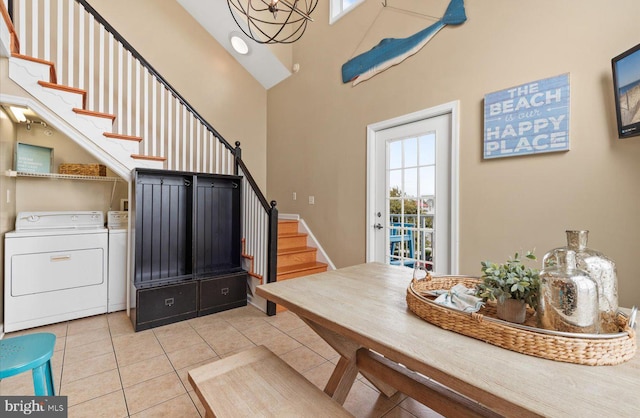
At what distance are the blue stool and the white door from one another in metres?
2.74

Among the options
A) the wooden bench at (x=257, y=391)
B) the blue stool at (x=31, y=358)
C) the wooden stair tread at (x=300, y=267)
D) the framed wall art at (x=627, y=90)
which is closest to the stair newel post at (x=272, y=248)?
the wooden stair tread at (x=300, y=267)

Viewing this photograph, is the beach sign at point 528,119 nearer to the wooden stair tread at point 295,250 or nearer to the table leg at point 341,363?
the table leg at point 341,363

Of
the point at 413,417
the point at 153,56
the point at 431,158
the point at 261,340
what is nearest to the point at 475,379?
the point at 413,417

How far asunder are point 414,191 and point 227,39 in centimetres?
378

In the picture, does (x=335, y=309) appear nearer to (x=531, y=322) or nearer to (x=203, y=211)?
(x=531, y=322)

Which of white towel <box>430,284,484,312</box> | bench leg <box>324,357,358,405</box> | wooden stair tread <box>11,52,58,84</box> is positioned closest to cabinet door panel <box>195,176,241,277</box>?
wooden stair tread <box>11,52,58,84</box>

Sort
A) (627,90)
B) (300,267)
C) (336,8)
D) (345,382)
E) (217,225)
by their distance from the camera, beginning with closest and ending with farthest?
(345,382)
(627,90)
(217,225)
(300,267)
(336,8)

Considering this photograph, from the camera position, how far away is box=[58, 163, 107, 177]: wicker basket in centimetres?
312

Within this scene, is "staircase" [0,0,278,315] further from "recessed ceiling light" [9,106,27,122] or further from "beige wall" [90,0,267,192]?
"beige wall" [90,0,267,192]

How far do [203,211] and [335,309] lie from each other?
2.49 meters

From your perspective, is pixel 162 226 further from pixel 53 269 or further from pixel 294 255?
pixel 294 255

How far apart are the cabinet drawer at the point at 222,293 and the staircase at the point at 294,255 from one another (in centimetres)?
45

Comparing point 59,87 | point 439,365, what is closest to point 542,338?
point 439,365

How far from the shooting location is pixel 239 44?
437 cm
